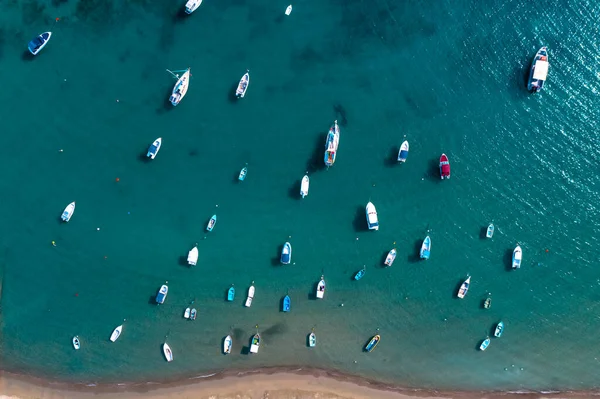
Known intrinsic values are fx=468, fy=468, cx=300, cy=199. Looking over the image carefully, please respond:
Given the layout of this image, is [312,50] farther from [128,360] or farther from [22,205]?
[128,360]

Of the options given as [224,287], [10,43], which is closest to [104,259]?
[224,287]

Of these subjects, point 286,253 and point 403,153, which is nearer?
point 403,153

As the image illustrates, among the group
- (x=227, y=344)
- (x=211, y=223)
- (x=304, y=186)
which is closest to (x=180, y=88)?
(x=211, y=223)

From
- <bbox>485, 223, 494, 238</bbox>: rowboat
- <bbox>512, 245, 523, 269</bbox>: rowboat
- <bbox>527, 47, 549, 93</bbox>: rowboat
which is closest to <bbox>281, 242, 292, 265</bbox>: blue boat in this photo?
<bbox>485, 223, 494, 238</bbox>: rowboat

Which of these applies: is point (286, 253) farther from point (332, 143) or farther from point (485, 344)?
point (485, 344)

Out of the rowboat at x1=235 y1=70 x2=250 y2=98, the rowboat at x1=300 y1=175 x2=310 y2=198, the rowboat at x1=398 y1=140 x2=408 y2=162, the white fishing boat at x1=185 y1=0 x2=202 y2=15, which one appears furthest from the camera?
the rowboat at x1=300 y1=175 x2=310 y2=198

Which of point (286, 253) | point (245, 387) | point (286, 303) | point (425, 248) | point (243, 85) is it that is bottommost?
point (245, 387)

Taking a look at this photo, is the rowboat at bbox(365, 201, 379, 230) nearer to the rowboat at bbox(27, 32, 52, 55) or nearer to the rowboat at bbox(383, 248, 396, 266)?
the rowboat at bbox(383, 248, 396, 266)
